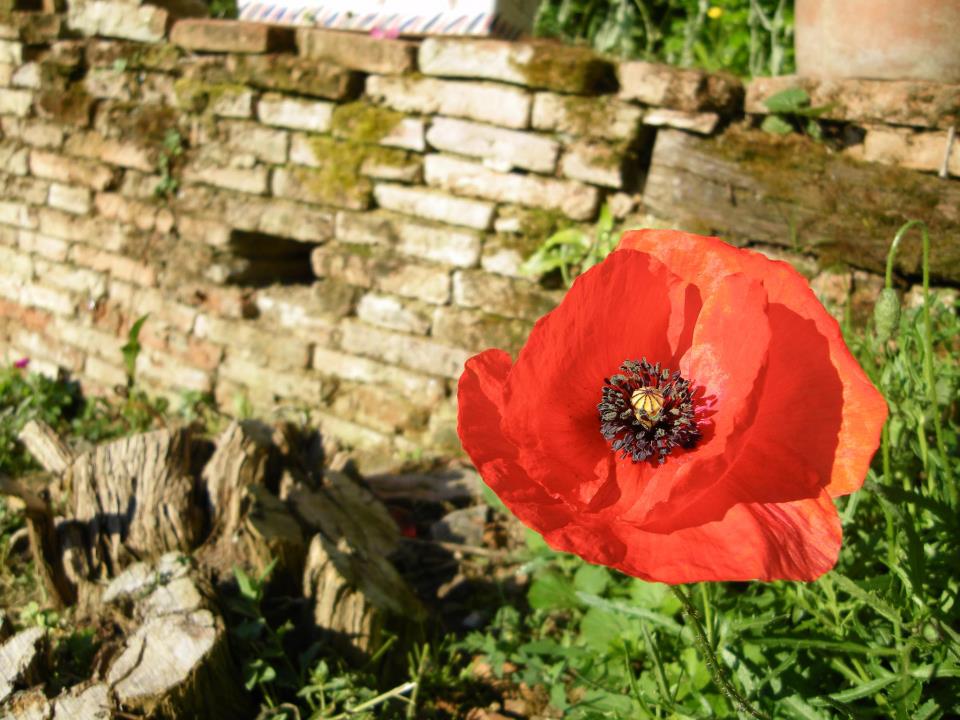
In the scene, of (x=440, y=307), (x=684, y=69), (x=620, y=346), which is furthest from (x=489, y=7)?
(x=620, y=346)

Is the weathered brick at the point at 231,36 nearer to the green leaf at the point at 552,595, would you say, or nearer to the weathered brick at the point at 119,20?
the weathered brick at the point at 119,20

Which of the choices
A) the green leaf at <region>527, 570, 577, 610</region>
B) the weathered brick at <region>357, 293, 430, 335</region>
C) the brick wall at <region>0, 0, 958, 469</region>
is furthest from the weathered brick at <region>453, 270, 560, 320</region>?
the green leaf at <region>527, 570, 577, 610</region>

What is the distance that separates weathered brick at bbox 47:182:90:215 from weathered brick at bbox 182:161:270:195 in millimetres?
628

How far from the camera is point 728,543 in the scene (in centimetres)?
82

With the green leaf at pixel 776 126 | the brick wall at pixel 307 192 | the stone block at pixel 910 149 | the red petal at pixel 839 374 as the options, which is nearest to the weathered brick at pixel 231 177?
the brick wall at pixel 307 192

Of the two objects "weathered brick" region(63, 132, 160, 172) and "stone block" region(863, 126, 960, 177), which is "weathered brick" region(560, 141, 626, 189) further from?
"weathered brick" region(63, 132, 160, 172)

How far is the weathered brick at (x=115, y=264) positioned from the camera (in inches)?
142

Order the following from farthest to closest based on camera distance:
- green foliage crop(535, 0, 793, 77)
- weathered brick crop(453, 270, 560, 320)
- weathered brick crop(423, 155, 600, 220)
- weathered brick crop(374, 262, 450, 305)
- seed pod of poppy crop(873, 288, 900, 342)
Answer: green foliage crop(535, 0, 793, 77)
weathered brick crop(374, 262, 450, 305)
weathered brick crop(453, 270, 560, 320)
weathered brick crop(423, 155, 600, 220)
seed pod of poppy crop(873, 288, 900, 342)

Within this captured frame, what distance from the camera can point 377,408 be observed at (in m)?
3.13

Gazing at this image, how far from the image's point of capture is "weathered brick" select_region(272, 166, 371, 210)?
3.02m

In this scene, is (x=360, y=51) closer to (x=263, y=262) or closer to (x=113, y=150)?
(x=263, y=262)

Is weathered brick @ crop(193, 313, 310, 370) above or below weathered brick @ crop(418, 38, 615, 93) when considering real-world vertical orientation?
below

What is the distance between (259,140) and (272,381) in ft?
3.02

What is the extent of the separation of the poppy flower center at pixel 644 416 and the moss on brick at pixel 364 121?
7.01 ft
